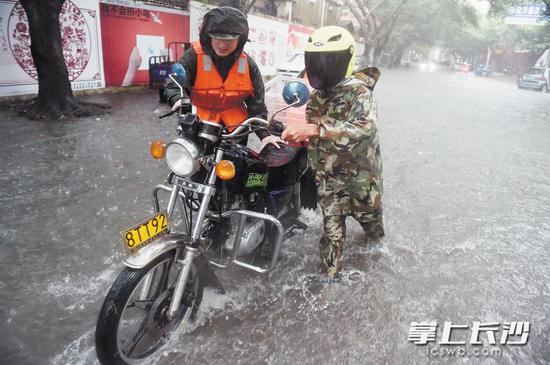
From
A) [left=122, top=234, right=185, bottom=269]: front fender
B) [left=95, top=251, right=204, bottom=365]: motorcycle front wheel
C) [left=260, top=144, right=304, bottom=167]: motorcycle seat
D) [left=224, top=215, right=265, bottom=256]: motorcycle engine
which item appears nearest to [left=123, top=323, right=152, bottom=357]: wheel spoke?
[left=95, top=251, right=204, bottom=365]: motorcycle front wheel

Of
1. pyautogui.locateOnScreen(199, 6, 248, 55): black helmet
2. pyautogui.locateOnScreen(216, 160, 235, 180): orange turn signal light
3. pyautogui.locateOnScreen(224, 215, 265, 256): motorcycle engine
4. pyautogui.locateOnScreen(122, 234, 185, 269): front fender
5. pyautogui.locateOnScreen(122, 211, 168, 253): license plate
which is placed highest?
pyautogui.locateOnScreen(199, 6, 248, 55): black helmet

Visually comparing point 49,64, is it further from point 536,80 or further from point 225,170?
point 536,80

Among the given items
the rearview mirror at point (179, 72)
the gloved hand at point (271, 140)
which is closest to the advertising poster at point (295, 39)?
the gloved hand at point (271, 140)

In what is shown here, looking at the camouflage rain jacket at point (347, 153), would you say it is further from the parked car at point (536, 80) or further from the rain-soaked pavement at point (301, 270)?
the parked car at point (536, 80)

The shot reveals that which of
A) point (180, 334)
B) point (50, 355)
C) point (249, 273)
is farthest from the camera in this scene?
point (249, 273)

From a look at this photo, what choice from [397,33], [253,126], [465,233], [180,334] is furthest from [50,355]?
[397,33]

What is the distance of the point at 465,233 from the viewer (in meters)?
4.19

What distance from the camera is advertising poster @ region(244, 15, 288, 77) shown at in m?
15.9

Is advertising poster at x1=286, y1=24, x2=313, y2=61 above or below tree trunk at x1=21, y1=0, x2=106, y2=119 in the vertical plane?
above

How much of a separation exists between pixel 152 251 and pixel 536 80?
2955cm

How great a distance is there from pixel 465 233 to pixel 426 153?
11.0ft

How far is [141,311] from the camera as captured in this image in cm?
234

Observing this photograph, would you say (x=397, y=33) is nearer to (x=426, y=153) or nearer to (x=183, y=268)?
(x=426, y=153)

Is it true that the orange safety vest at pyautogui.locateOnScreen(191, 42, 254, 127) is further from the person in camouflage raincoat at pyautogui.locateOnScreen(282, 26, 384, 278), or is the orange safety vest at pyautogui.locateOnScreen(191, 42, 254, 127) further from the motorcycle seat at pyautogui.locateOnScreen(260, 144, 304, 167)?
the person in camouflage raincoat at pyautogui.locateOnScreen(282, 26, 384, 278)
